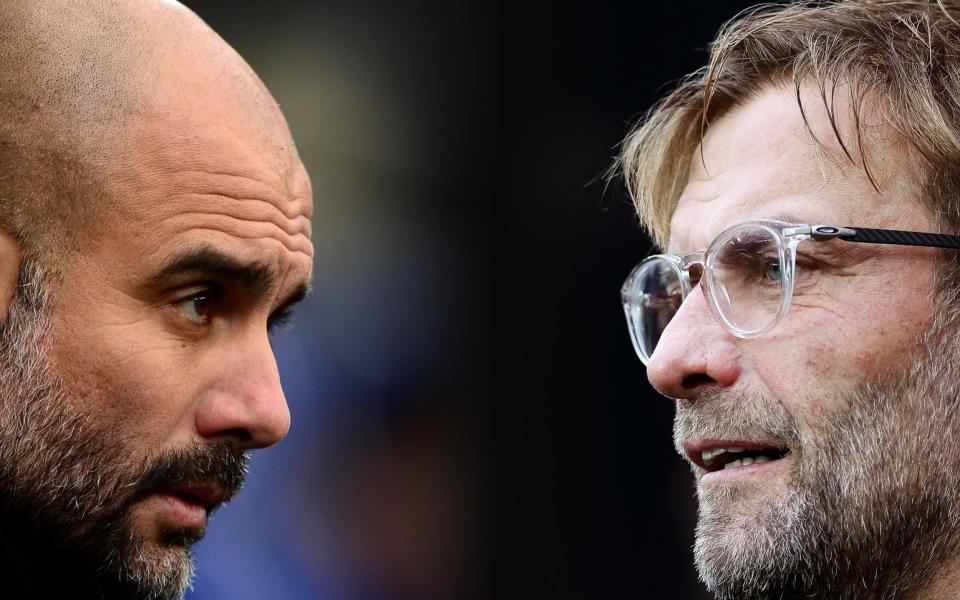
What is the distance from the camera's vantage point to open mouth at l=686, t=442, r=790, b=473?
1.87 metres

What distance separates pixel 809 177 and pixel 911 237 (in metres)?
0.22

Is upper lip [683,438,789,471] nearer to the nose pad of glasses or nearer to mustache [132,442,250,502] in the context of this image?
the nose pad of glasses

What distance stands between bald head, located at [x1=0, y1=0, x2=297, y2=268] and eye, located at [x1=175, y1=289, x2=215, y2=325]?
0.81ft

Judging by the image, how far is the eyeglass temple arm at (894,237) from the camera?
183 cm

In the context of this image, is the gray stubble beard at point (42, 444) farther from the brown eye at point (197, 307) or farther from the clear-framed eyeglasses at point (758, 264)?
the clear-framed eyeglasses at point (758, 264)

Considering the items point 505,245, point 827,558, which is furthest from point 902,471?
point 505,245

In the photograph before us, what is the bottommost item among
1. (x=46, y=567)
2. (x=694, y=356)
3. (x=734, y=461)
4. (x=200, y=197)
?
(x=734, y=461)

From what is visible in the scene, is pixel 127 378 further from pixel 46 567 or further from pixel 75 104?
pixel 75 104

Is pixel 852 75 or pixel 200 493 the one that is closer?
pixel 852 75

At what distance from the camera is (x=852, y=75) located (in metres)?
2.00

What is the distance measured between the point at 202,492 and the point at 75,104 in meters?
0.84

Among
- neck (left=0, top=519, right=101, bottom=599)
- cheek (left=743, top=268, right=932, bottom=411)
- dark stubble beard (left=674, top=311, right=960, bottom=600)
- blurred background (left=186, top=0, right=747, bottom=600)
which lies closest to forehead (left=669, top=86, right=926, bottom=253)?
cheek (left=743, top=268, right=932, bottom=411)

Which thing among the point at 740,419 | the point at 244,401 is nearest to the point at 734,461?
the point at 740,419

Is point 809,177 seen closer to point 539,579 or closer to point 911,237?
point 911,237
